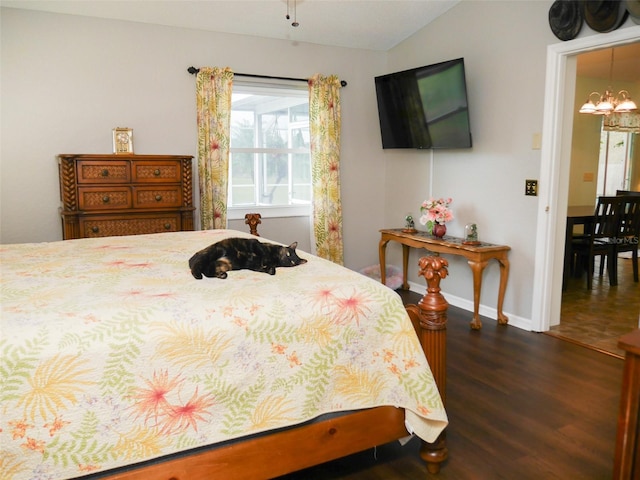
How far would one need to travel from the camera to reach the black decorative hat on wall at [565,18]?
3.32 m

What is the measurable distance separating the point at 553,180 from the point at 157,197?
2.96m

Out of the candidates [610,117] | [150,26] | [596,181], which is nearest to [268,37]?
[150,26]

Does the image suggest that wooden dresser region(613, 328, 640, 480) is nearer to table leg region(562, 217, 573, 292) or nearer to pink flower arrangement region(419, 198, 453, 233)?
pink flower arrangement region(419, 198, 453, 233)

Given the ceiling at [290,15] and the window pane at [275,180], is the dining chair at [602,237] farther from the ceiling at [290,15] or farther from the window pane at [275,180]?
the window pane at [275,180]

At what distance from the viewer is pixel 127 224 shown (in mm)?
3826

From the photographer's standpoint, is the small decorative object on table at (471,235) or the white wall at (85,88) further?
the small decorative object on table at (471,235)

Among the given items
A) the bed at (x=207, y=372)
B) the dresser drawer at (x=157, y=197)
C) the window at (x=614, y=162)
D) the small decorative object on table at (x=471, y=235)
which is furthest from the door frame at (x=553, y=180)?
the window at (x=614, y=162)

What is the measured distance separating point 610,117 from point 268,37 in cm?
445

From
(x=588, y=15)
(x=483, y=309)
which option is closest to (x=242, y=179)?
(x=483, y=309)

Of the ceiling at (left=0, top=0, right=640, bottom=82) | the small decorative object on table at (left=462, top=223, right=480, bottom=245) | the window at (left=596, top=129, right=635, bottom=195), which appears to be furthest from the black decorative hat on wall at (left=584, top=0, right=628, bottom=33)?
the window at (left=596, top=129, right=635, bottom=195)

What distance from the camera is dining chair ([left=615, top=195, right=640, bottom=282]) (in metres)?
5.10

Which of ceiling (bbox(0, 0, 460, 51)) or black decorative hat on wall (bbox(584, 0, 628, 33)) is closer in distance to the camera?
black decorative hat on wall (bbox(584, 0, 628, 33))

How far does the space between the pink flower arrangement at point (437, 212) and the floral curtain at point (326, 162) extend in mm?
1040

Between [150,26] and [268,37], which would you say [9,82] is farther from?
[268,37]
